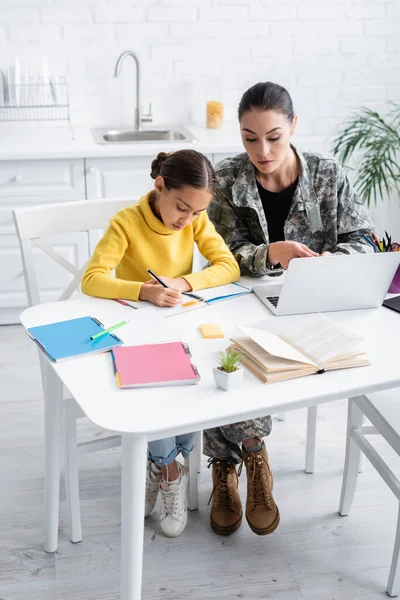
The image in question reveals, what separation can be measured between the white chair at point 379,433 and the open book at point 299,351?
0.98 ft

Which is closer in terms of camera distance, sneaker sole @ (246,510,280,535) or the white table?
the white table

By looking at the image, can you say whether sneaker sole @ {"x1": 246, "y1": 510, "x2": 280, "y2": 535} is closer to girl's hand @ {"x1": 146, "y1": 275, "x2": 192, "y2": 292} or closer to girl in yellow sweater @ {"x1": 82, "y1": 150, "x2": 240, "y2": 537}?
girl in yellow sweater @ {"x1": 82, "y1": 150, "x2": 240, "y2": 537}

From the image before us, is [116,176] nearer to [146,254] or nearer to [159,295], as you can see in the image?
[146,254]

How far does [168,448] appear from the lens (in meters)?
2.05

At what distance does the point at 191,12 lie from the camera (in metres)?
3.85

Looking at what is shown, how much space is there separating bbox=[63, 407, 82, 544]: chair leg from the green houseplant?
2209mm

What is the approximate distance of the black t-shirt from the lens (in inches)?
92.4

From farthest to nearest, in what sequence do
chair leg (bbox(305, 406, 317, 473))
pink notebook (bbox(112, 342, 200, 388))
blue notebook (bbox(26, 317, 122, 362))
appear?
chair leg (bbox(305, 406, 317, 473)) → blue notebook (bbox(26, 317, 122, 362)) → pink notebook (bbox(112, 342, 200, 388))

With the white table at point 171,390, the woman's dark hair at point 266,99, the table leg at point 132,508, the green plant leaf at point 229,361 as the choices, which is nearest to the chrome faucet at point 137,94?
the woman's dark hair at point 266,99

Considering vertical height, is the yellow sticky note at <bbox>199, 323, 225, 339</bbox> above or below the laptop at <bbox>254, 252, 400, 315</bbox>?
below

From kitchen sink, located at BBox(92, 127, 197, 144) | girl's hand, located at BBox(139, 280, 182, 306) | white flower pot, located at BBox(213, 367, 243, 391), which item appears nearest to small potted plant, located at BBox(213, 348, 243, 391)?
white flower pot, located at BBox(213, 367, 243, 391)

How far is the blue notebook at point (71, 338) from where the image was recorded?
172 cm

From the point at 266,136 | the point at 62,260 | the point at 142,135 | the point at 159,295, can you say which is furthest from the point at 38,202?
the point at 159,295

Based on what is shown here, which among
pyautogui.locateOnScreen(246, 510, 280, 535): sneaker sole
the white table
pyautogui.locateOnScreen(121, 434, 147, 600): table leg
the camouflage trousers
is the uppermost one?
the white table
